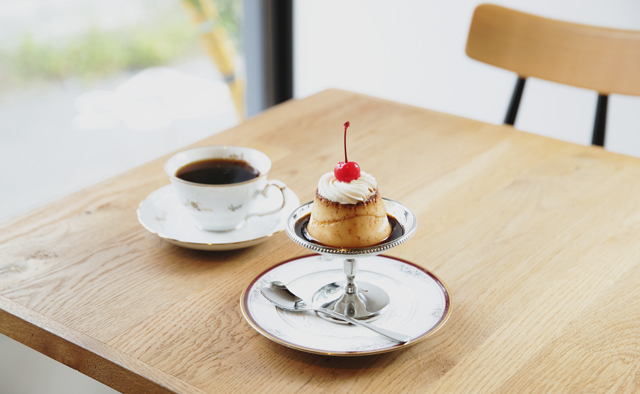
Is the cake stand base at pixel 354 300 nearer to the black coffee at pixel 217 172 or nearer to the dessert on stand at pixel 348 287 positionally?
the dessert on stand at pixel 348 287

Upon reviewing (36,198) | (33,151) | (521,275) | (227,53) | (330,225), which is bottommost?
(36,198)

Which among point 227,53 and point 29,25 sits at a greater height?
point 29,25

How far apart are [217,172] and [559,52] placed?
2.72ft

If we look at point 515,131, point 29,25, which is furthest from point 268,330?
point 29,25

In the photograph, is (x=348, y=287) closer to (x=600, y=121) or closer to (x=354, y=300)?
(x=354, y=300)

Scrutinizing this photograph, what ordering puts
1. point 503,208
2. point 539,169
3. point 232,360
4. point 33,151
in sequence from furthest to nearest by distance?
1. point 33,151
2. point 539,169
3. point 503,208
4. point 232,360

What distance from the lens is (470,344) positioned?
63 cm

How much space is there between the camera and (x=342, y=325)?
64 centimetres

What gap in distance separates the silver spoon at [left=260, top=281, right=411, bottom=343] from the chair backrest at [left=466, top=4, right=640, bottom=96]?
896 millimetres

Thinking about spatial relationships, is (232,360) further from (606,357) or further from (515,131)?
(515,131)

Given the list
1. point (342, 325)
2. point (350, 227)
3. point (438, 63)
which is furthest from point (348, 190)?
point (438, 63)

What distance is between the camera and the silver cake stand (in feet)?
2.08

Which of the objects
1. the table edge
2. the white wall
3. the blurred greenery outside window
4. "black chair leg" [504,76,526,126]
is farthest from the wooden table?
the blurred greenery outside window

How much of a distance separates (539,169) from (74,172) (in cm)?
188
